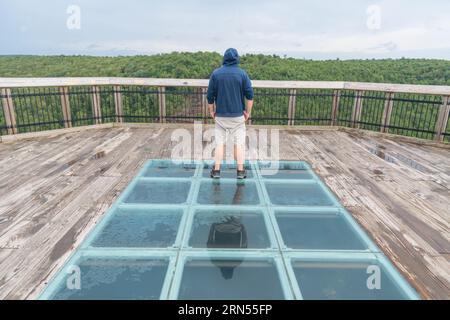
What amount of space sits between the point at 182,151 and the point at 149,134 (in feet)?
6.30

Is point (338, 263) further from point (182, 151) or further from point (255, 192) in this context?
point (182, 151)

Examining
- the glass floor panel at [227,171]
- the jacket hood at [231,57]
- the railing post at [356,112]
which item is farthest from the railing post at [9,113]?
the railing post at [356,112]

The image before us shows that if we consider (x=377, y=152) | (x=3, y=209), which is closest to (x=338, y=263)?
(x=3, y=209)

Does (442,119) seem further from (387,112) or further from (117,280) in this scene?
(117,280)

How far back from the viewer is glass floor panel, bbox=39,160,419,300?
2529mm

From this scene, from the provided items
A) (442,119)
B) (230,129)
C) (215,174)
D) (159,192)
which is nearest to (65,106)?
(159,192)

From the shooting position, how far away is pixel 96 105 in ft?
27.8

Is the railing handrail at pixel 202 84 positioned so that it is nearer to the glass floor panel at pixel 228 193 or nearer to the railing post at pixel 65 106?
the railing post at pixel 65 106

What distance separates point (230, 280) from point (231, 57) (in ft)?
9.67

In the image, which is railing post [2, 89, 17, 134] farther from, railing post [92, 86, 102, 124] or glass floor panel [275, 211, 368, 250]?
glass floor panel [275, 211, 368, 250]

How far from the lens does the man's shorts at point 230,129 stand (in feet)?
15.3

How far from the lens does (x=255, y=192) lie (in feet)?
14.7

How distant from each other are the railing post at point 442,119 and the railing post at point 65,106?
8748 mm
